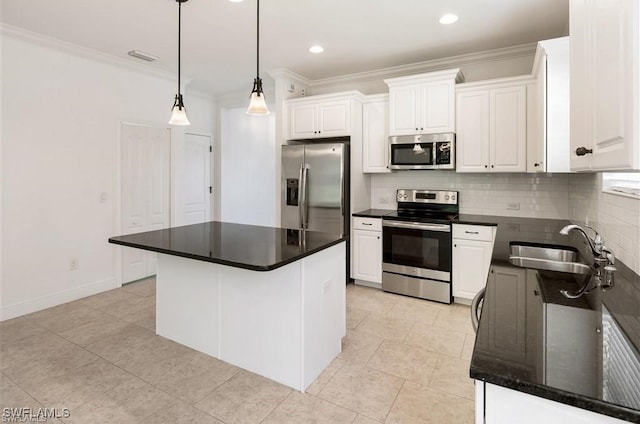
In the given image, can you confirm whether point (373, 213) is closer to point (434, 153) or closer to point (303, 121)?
point (434, 153)

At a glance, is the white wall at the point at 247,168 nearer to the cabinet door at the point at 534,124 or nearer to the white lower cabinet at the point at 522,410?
the cabinet door at the point at 534,124

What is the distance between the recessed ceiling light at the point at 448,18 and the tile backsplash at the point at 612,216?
5.68 ft

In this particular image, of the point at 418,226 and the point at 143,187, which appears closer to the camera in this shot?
the point at 418,226

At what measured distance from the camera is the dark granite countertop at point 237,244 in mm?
1940

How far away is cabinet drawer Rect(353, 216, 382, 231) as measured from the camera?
4.04 metres

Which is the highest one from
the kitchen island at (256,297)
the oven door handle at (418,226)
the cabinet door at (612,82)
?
the cabinet door at (612,82)

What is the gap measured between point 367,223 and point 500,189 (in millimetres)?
1533

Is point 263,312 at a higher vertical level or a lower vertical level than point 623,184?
lower

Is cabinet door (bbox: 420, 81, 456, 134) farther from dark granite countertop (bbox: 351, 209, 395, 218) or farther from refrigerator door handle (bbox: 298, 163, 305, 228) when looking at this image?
refrigerator door handle (bbox: 298, 163, 305, 228)

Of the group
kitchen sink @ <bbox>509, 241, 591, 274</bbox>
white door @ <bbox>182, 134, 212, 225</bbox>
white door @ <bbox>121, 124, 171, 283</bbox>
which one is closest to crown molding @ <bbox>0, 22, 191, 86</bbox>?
white door @ <bbox>121, 124, 171, 283</bbox>

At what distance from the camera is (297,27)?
3262 millimetres

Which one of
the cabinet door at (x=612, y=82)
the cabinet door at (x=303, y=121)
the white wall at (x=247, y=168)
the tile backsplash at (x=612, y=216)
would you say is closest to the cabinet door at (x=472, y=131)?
the tile backsplash at (x=612, y=216)

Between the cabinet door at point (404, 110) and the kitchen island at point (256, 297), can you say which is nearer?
the kitchen island at point (256, 297)

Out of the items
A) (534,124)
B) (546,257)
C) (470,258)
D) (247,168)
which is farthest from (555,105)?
(247,168)
